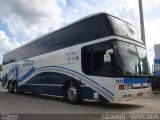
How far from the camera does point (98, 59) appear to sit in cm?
1051

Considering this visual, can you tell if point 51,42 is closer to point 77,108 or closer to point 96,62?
point 96,62

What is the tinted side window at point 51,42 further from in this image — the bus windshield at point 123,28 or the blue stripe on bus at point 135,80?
the blue stripe on bus at point 135,80

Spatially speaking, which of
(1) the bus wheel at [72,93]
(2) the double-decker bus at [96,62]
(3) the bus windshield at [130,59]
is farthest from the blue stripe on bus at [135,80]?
(1) the bus wheel at [72,93]

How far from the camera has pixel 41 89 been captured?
49.2 feet

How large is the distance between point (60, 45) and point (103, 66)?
12.6 ft

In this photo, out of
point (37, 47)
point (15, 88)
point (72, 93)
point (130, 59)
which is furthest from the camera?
point (15, 88)

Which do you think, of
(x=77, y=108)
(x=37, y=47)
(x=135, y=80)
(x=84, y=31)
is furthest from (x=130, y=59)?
(x=37, y=47)

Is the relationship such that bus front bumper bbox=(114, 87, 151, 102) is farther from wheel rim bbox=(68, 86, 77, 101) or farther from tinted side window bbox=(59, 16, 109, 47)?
wheel rim bbox=(68, 86, 77, 101)

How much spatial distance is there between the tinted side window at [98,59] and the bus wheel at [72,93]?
976 mm

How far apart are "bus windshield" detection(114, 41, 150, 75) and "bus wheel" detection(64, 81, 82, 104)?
A: 2.47 m

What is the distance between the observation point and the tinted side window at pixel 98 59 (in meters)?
9.85

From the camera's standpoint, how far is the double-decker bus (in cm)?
986

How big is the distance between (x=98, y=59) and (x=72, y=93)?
2.29 m

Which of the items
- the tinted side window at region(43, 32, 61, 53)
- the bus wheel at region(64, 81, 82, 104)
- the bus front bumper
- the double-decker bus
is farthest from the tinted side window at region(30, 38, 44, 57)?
the bus front bumper
